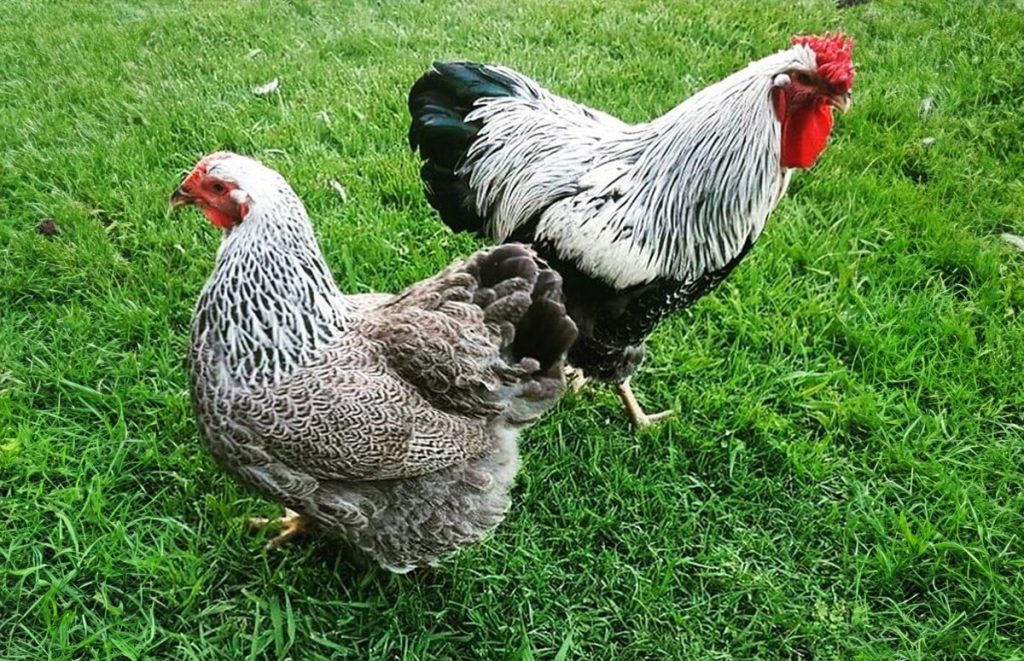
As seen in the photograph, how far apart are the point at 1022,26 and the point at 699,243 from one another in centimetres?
484

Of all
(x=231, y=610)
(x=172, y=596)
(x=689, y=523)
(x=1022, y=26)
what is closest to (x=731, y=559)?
(x=689, y=523)

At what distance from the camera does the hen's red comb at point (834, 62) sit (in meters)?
2.39

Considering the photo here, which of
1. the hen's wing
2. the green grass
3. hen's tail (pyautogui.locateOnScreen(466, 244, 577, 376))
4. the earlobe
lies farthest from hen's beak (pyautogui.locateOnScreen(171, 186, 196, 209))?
the green grass

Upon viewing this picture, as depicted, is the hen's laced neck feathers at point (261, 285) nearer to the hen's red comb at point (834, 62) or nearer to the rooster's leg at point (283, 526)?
the rooster's leg at point (283, 526)

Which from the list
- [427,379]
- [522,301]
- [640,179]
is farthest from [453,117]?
[427,379]

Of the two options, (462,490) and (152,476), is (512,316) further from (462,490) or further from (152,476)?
(152,476)

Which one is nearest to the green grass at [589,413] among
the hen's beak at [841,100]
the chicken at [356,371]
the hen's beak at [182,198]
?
the chicken at [356,371]

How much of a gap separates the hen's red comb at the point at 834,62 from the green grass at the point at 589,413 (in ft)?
4.61

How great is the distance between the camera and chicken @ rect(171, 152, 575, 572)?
2217 millimetres

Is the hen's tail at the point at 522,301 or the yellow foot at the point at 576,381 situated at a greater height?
the hen's tail at the point at 522,301

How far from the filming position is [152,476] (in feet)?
9.53

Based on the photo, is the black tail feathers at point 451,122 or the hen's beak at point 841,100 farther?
the black tail feathers at point 451,122

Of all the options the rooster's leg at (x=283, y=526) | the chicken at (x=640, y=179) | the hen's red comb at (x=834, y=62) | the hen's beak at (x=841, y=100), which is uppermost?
the hen's red comb at (x=834, y=62)

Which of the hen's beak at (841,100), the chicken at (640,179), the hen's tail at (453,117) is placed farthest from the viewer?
the hen's tail at (453,117)
